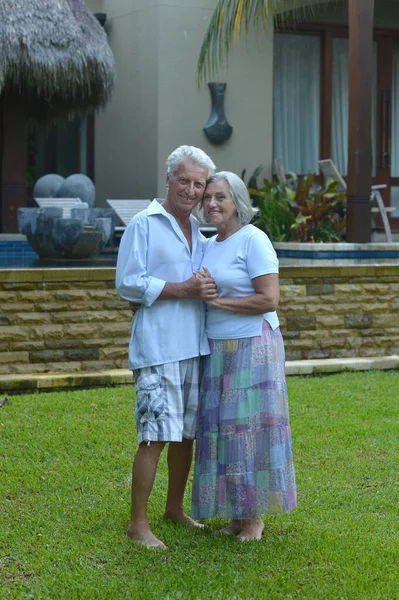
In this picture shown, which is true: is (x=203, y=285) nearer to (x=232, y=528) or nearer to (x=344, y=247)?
(x=232, y=528)

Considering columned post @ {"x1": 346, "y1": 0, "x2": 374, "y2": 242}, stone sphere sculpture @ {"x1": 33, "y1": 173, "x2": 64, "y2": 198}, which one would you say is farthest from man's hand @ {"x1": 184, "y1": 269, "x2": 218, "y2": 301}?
stone sphere sculpture @ {"x1": 33, "y1": 173, "x2": 64, "y2": 198}

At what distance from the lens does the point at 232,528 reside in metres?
4.53

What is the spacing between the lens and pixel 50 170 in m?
14.8

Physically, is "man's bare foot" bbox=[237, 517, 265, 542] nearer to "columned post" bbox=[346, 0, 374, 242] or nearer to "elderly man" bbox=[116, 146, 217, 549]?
"elderly man" bbox=[116, 146, 217, 549]

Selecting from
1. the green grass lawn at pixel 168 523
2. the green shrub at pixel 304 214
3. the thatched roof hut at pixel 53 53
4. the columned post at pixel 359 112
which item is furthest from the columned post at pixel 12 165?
the green grass lawn at pixel 168 523

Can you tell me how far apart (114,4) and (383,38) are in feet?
12.8

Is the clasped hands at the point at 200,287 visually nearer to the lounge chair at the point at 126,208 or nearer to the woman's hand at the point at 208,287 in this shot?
the woman's hand at the point at 208,287

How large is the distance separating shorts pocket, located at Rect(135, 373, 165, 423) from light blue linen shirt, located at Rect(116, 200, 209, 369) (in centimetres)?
7

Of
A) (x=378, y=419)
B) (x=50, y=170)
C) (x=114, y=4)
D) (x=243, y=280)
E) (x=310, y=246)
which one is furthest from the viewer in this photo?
(x=50, y=170)

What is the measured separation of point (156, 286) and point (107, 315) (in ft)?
12.0

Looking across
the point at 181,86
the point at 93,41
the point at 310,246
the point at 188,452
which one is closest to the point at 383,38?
the point at 181,86

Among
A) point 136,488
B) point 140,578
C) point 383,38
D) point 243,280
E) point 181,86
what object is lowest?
point 140,578

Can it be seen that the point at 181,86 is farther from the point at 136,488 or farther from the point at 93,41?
the point at 136,488

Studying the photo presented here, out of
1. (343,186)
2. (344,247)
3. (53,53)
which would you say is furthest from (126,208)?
(344,247)
